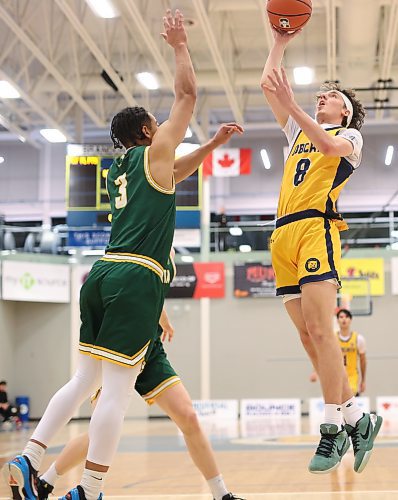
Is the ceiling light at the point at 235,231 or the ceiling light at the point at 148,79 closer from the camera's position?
the ceiling light at the point at 148,79

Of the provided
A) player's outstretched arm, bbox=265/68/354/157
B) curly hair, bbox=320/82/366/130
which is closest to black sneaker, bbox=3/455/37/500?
player's outstretched arm, bbox=265/68/354/157

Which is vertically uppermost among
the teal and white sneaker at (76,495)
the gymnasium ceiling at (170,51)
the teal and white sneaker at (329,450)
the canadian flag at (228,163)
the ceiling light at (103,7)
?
the gymnasium ceiling at (170,51)

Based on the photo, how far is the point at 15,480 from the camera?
13.3ft

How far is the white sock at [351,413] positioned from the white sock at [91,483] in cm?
152

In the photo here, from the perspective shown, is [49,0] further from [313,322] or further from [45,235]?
[313,322]

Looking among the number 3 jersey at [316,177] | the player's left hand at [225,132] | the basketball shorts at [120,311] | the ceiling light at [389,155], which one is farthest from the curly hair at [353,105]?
the ceiling light at [389,155]

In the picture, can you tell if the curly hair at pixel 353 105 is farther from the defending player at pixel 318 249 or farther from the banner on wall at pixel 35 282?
the banner on wall at pixel 35 282

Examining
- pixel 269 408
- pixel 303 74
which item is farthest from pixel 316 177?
pixel 269 408

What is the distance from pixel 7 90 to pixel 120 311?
15.0 meters

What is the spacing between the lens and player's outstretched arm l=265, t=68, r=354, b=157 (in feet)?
14.4

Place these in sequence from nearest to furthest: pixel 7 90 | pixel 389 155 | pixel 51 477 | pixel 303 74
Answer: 1. pixel 51 477
2. pixel 303 74
3. pixel 7 90
4. pixel 389 155

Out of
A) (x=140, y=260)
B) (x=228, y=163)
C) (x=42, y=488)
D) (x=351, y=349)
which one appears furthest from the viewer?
(x=228, y=163)

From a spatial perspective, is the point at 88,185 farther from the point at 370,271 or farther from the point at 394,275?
the point at 394,275

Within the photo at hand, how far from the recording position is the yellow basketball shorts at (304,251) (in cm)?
457
